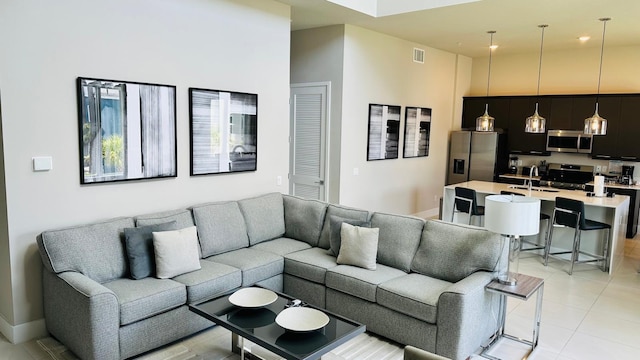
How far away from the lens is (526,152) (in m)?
8.36

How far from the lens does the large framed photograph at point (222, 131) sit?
453 cm

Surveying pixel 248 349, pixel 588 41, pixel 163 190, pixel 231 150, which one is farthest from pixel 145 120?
pixel 588 41

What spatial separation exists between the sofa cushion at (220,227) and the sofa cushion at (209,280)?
0.30 m

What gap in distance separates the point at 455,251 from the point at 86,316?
2.80 metres

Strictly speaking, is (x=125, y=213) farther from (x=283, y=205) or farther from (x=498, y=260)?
(x=498, y=260)

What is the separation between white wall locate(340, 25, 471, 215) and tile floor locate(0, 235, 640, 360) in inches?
95.9

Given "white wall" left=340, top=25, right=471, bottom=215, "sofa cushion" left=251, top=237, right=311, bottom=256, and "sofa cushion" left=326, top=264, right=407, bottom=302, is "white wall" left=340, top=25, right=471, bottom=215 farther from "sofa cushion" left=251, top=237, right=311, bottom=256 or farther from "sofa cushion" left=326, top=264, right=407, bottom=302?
"sofa cushion" left=326, top=264, right=407, bottom=302

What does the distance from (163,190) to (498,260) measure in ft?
10.1

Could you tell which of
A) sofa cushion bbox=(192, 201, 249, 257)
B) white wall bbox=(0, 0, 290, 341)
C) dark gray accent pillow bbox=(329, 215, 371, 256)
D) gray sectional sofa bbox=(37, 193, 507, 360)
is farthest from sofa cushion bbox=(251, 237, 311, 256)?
white wall bbox=(0, 0, 290, 341)

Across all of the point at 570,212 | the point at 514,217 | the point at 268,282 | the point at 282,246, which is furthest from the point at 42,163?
the point at 570,212

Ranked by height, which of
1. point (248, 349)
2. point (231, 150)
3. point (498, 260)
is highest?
point (231, 150)

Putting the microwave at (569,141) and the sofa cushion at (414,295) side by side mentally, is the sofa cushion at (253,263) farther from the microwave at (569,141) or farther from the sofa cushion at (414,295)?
the microwave at (569,141)

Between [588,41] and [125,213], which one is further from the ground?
[588,41]

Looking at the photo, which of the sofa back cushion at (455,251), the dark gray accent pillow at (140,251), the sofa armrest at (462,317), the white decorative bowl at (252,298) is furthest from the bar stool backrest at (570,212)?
the dark gray accent pillow at (140,251)
